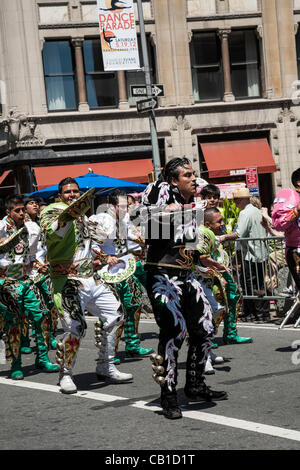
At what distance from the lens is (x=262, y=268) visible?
12.7 metres

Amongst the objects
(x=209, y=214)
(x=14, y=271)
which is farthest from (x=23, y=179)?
(x=209, y=214)

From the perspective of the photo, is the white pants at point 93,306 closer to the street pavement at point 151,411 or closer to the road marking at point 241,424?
the street pavement at point 151,411

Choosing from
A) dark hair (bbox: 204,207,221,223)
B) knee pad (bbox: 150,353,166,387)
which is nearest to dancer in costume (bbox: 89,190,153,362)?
dark hair (bbox: 204,207,221,223)

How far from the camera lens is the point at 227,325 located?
10.2 metres

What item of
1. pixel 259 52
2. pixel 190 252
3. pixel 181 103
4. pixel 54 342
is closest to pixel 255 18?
pixel 259 52

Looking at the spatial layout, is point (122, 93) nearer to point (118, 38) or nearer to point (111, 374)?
point (118, 38)

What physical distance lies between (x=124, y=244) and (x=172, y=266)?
3392 mm

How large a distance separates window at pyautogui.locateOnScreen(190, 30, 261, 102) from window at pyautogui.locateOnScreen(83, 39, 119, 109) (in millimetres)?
2771

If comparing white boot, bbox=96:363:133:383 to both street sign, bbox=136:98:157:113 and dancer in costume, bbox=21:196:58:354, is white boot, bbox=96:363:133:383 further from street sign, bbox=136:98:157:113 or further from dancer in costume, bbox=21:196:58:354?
street sign, bbox=136:98:157:113

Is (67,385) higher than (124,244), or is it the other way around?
(124,244)

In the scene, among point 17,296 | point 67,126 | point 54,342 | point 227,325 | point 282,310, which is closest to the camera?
point 17,296

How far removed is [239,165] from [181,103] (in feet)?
→ 9.22

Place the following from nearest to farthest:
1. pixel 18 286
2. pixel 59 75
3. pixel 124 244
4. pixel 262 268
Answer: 1. pixel 18 286
2. pixel 124 244
3. pixel 262 268
4. pixel 59 75
